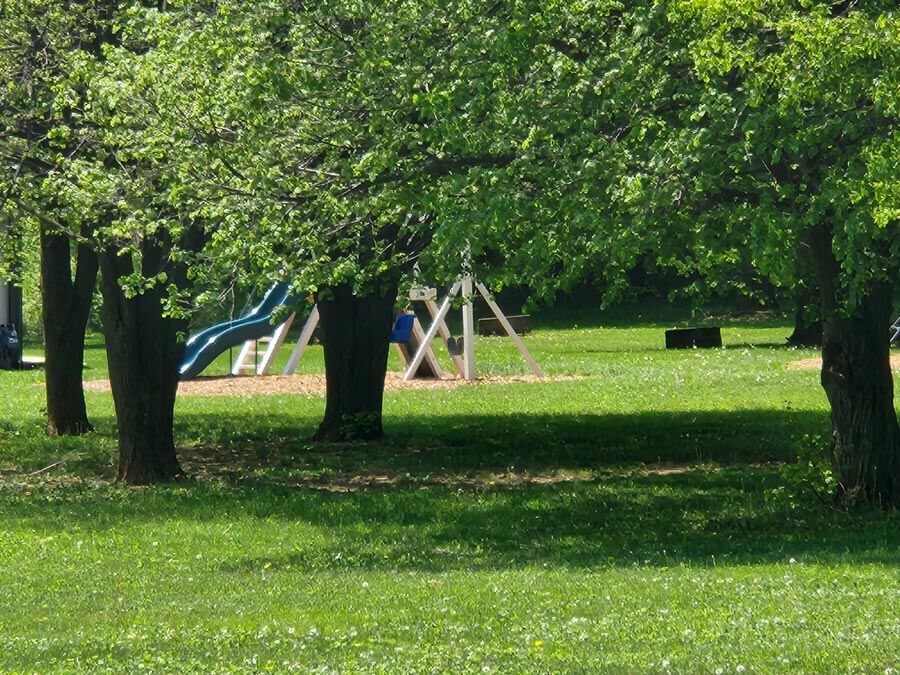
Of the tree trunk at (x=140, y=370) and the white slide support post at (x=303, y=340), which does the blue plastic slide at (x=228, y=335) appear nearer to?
the white slide support post at (x=303, y=340)

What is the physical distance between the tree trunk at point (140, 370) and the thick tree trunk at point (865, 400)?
19.5ft

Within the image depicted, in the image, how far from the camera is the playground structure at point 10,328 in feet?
110

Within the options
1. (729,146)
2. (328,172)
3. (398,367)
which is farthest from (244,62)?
(398,367)

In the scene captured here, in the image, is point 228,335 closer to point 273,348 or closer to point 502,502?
point 273,348

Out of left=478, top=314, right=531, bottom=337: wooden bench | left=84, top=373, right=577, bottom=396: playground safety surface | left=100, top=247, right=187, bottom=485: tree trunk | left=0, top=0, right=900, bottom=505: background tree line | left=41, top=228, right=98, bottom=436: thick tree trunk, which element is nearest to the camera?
left=0, top=0, right=900, bottom=505: background tree line

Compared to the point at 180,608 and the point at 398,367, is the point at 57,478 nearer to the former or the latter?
the point at 180,608

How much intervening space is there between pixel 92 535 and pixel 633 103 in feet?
17.2

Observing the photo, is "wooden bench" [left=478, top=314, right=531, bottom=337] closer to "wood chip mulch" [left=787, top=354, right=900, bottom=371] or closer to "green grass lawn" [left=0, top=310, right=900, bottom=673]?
"wood chip mulch" [left=787, top=354, right=900, bottom=371]

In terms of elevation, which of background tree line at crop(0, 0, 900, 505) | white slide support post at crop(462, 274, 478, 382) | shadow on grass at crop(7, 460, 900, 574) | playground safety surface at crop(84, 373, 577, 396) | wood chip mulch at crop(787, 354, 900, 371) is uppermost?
background tree line at crop(0, 0, 900, 505)

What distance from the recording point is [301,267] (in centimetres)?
1223

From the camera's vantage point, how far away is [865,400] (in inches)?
493

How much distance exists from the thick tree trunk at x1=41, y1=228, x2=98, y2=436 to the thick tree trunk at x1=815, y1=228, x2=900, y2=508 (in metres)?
9.46

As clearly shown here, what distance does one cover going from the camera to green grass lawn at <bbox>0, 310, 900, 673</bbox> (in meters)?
7.49

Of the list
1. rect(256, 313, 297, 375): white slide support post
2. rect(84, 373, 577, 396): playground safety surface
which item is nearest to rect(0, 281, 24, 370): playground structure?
rect(84, 373, 577, 396): playground safety surface
